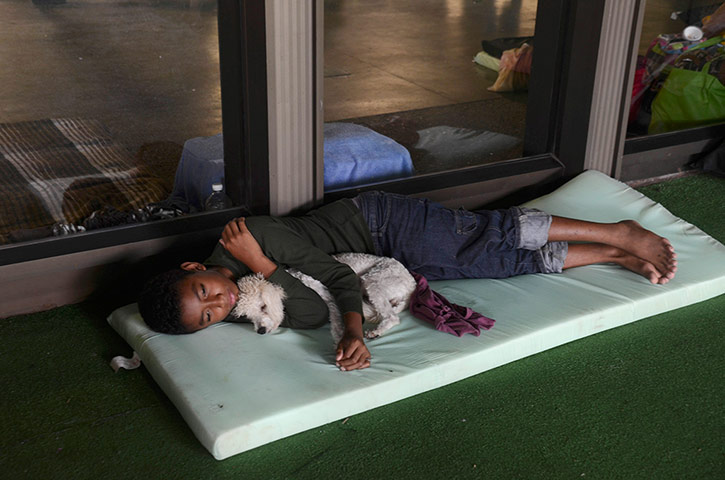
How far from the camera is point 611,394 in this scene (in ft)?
7.18

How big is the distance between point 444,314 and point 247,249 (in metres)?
0.66

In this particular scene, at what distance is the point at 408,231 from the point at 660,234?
108 centimetres

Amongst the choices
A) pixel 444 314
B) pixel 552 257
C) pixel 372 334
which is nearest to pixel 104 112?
pixel 372 334

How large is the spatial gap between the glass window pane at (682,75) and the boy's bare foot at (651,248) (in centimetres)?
134

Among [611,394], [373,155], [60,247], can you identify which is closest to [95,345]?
[60,247]

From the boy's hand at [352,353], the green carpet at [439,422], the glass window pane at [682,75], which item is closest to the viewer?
the green carpet at [439,422]

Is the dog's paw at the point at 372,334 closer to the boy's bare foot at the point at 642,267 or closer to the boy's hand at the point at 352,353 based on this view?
the boy's hand at the point at 352,353

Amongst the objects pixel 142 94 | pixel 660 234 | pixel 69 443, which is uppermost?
pixel 142 94

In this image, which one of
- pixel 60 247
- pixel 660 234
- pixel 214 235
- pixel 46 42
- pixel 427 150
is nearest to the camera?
pixel 46 42

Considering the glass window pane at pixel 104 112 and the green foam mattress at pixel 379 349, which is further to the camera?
the glass window pane at pixel 104 112

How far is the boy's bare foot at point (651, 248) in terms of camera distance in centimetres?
264

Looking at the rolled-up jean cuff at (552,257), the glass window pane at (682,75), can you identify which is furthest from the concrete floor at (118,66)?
the glass window pane at (682,75)

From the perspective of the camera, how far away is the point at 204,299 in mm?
2172

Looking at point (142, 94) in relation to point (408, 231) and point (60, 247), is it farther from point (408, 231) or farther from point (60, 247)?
point (408, 231)
